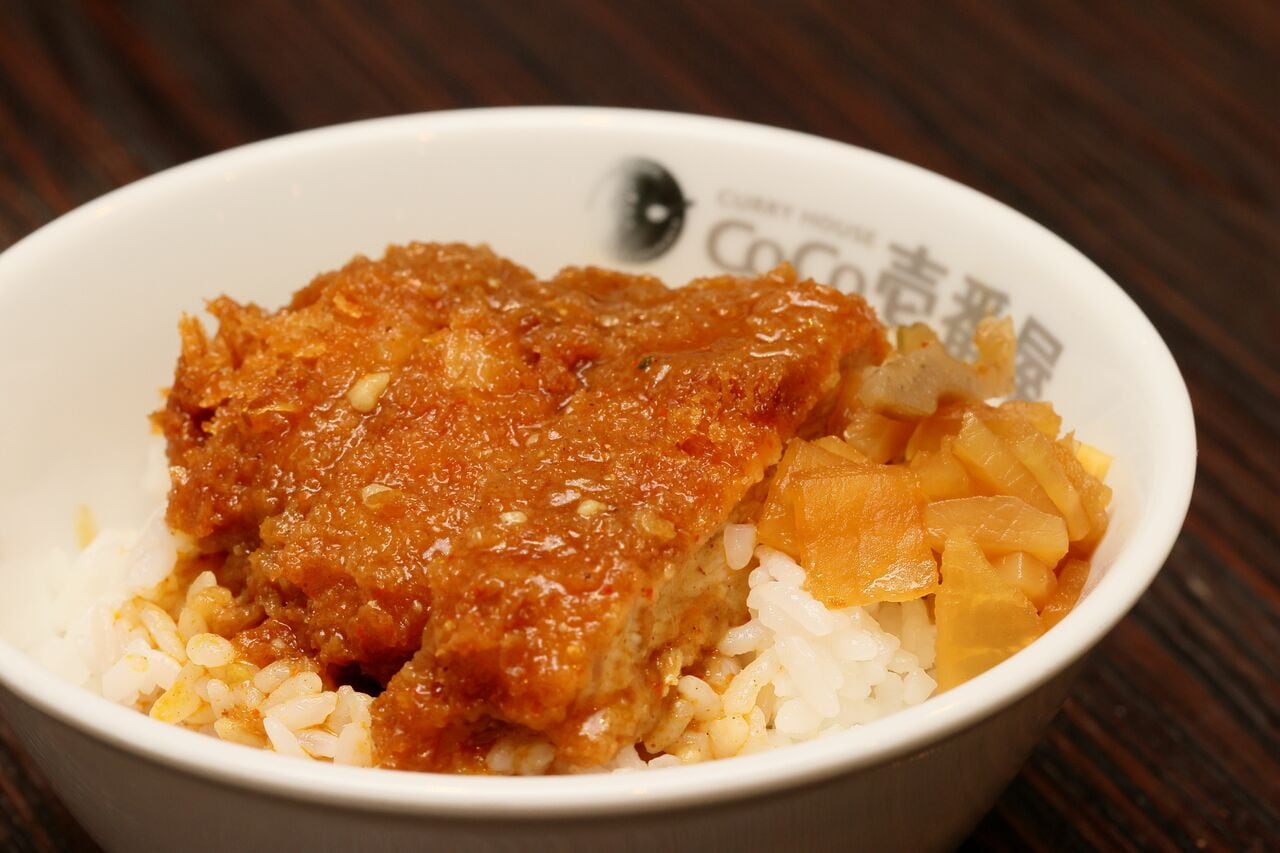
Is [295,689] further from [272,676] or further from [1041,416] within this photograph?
[1041,416]

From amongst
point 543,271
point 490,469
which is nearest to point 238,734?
point 490,469

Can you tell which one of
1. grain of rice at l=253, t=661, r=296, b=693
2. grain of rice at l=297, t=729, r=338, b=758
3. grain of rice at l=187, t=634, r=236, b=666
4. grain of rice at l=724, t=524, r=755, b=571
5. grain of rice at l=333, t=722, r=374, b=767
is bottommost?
grain of rice at l=187, t=634, r=236, b=666

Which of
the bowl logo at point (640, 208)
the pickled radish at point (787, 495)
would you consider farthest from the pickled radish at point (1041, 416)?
the bowl logo at point (640, 208)

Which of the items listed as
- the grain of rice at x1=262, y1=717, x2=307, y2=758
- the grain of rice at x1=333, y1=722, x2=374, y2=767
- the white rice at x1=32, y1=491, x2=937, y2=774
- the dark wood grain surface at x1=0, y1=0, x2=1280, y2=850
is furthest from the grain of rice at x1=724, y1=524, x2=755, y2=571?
the dark wood grain surface at x1=0, y1=0, x2=1280, y2=850

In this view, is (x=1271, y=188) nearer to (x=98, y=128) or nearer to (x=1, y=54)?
(x=98, y=128)

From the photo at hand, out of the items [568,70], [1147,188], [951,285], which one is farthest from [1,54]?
[1147,188]

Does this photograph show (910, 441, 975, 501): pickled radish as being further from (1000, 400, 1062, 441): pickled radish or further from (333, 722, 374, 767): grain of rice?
(333, 722, 374, 767): grain of rice

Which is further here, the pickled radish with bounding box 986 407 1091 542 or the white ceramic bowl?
the pickled radish with bounding box 986 407 1091 542
